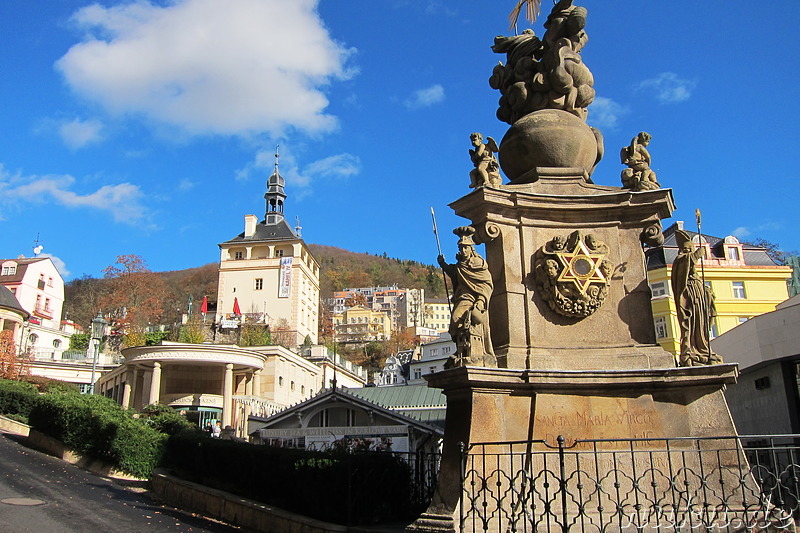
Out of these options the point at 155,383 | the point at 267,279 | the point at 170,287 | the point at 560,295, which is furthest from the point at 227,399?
the point at 170,287

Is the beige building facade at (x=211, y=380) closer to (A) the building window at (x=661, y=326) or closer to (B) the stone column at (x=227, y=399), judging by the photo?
(B) the stone column at (x=227, y=399)

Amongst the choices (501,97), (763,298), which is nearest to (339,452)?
(501,97)

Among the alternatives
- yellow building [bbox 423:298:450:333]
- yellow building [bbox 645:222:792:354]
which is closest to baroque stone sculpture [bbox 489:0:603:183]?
→ yellow building [bbox 645:222:792:354]

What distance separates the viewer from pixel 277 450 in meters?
12.9

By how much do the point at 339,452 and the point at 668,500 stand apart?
217 inches

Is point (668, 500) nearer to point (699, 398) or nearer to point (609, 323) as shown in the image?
point (699, 398)

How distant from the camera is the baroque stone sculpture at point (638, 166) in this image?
1022 centimetres

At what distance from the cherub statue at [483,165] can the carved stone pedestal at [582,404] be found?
3.04 meters

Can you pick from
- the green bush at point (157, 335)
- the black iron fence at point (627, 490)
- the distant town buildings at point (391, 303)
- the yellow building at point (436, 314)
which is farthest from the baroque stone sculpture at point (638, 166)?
the yellow building at point (436, 314)

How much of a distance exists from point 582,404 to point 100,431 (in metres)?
15.2

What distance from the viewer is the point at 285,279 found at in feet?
277

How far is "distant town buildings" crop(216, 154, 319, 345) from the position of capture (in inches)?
3278

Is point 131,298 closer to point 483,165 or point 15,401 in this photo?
point 15,401

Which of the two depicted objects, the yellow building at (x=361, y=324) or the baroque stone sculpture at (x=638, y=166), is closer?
the baroque stone sculpture at (x=638, y=166)
